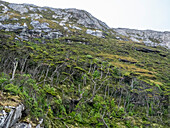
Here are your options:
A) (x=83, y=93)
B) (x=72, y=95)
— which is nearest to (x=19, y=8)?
(x=83, y=93)

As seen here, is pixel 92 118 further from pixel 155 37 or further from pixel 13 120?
pixel 155 37

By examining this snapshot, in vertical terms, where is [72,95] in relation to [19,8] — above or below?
below

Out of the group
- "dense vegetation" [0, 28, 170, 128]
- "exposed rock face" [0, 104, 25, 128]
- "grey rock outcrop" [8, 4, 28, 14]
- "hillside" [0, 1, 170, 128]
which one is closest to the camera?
"exposed rock face" [0, 104, 25, 128]

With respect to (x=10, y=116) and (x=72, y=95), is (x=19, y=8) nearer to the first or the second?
(x=72, y=95)

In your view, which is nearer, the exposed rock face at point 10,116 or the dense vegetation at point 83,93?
the exposed rock face at point 10,116

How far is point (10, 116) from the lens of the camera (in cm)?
1045

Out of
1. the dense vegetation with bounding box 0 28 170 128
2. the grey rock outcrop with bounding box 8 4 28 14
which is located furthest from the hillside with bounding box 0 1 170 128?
the grey rock outcrop with bounding box 8 4 28 14

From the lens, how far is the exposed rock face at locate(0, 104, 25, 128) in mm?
9758

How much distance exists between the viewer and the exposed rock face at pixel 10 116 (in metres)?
9.76

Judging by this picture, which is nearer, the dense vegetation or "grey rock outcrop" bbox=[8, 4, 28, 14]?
the dense vegetation

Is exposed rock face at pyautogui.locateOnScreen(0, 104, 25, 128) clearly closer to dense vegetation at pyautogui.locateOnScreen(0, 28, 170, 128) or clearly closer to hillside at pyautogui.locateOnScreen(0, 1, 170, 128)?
hillside at pyautogui.locateOnScreen(0, 1, 170, 128)

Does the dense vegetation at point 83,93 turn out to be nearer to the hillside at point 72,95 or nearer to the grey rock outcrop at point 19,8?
the hillside at point 72,95

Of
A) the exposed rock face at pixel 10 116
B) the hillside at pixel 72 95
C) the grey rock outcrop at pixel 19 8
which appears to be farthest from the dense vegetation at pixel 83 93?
the grey rock outcrop at pixel 19 8

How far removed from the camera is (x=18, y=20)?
8131 centimetres
